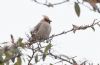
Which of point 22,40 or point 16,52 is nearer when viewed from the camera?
point 16,52

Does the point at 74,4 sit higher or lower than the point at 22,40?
higher

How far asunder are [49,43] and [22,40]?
0.22m

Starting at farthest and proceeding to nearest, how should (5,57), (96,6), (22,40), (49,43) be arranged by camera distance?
(49,43) → (22,40) → (5,57) → (96,6)

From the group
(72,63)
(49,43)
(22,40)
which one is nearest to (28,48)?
(22,40)

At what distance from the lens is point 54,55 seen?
6.92ft

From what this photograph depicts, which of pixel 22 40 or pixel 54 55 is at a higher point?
pixel 22 40

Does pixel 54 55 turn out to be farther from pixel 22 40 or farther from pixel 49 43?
pixel 22 40

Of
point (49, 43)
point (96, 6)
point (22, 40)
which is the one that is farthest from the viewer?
point (49, 43)

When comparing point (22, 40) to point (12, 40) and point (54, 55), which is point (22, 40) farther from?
point (54, 55)

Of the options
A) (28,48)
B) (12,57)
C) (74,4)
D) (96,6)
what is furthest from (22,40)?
(96,6)

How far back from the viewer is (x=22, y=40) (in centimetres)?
194

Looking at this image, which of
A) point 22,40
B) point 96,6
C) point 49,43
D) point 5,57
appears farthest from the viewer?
point 49,43

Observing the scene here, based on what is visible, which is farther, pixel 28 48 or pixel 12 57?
pixel 28 48

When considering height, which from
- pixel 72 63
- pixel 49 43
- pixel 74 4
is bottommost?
pixel 72 63
